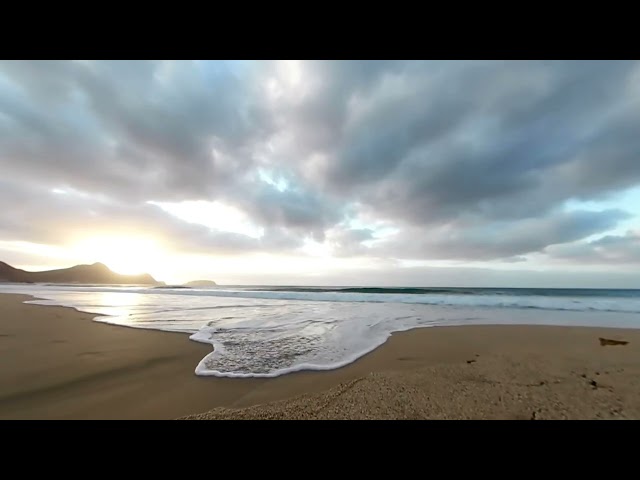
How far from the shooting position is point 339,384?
3490 mm

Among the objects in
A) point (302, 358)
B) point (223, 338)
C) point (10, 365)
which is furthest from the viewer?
point (223, 338)

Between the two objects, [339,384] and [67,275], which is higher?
[339,384]

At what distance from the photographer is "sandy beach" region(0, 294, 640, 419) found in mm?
2707

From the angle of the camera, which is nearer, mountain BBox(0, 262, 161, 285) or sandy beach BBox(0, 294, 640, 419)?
sandy beach BBox(0, 294, 640, 419)

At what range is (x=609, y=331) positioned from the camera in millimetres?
7926

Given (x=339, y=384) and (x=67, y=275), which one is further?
(x=67, y=275)

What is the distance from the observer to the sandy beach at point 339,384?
2707 mm

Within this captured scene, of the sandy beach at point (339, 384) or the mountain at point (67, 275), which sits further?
the mountain at point (67, 275)
